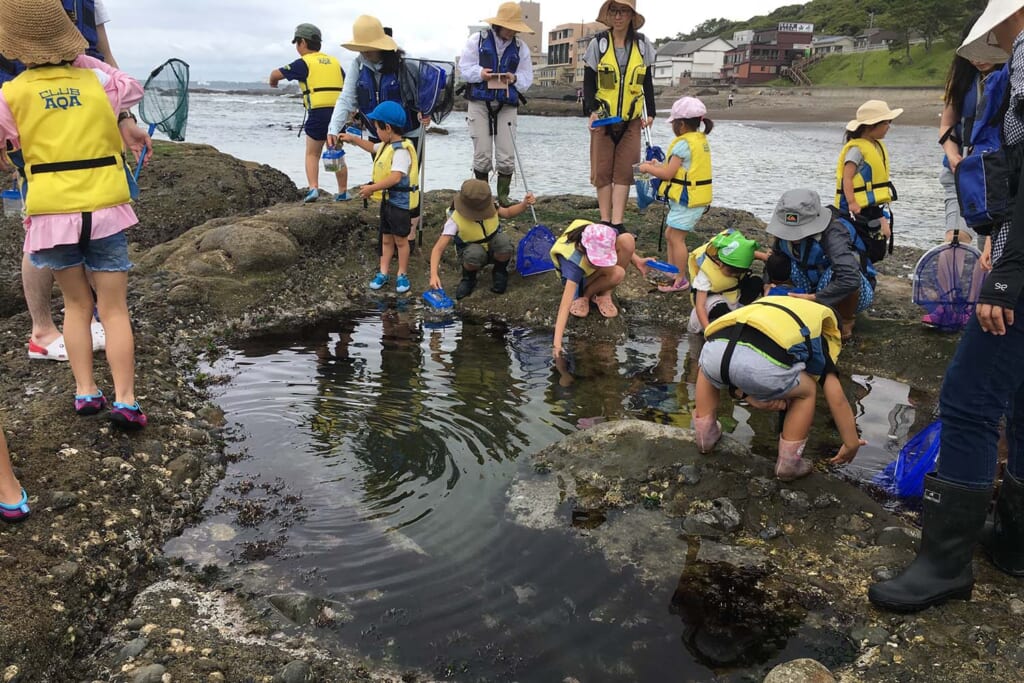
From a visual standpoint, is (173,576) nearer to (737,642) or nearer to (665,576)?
(665,576)

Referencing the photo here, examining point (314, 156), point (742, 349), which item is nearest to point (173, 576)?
point (742, 349)

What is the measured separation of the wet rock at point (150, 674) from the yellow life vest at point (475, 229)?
5640mm

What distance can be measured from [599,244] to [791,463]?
3178mm

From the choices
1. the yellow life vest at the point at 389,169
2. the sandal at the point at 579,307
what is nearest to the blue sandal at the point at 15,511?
the sandal at the point at 579,307

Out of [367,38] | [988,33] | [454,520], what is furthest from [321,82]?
A: [988,33]

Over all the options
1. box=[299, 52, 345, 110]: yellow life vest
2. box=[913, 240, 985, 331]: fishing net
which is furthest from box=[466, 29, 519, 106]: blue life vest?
box=[913, 240, 985, 331]: fishing net

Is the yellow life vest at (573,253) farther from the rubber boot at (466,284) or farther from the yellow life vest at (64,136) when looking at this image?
the yellow life vest at (64,136)

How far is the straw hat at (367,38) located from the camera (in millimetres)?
8117

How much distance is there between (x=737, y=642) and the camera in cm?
313

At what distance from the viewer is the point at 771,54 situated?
82.5 m

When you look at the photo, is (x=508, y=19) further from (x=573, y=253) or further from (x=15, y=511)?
(x=15, y=511)

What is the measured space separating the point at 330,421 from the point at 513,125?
17.3 ft

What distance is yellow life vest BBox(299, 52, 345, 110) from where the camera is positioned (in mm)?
9344

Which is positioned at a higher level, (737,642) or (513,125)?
(513,125)
